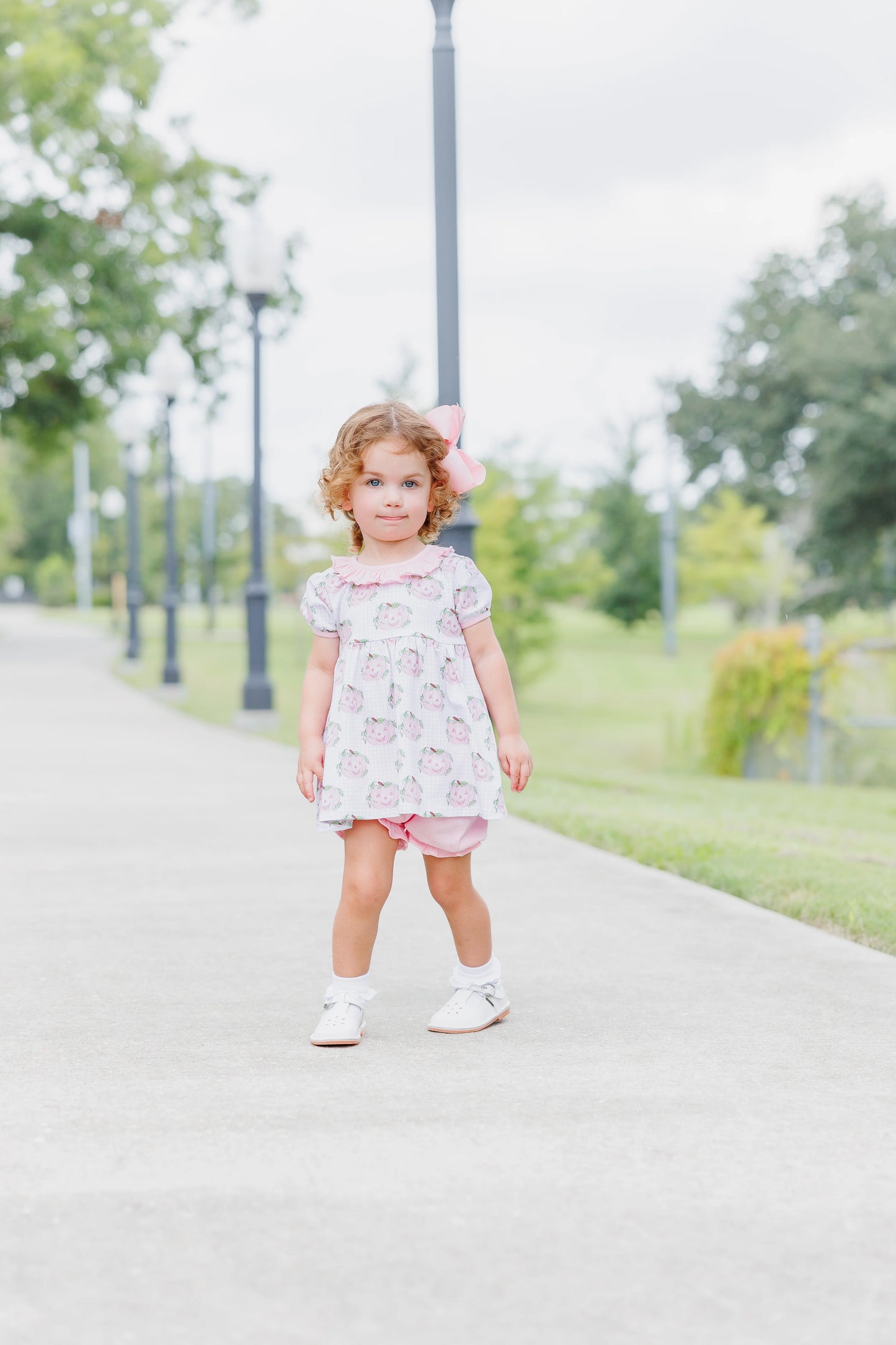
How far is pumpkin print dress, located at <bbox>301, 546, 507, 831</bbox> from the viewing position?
12.6ft

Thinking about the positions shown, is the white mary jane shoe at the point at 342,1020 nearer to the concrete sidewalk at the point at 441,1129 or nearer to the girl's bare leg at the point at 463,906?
the concrete sidewalk at the point at 441,1129

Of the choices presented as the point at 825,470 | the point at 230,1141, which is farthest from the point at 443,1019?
the point at 825,470

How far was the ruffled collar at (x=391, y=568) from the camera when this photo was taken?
396 cm

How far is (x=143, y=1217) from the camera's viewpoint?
2.73 metres

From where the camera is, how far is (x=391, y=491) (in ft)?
12.9

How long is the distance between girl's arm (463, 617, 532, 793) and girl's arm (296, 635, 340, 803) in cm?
34

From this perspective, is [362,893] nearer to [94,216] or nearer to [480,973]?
[480,973]

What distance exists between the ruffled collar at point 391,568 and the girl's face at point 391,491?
0.07 m

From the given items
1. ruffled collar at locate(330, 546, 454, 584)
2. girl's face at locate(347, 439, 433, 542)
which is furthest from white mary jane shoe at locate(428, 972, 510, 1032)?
girl's face at locate(347, 439, 433, 542)

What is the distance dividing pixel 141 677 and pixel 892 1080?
68.8 feet

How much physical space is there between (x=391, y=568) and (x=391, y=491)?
0.19 meters

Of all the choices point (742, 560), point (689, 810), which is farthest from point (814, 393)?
point (689, 810)

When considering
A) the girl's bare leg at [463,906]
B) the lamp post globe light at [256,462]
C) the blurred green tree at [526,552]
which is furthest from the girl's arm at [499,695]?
the blurred green tree at [526,552]

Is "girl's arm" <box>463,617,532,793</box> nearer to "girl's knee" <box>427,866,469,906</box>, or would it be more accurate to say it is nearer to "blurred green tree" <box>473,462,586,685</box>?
"girl's knee" <box>427,866,469,906</box>
